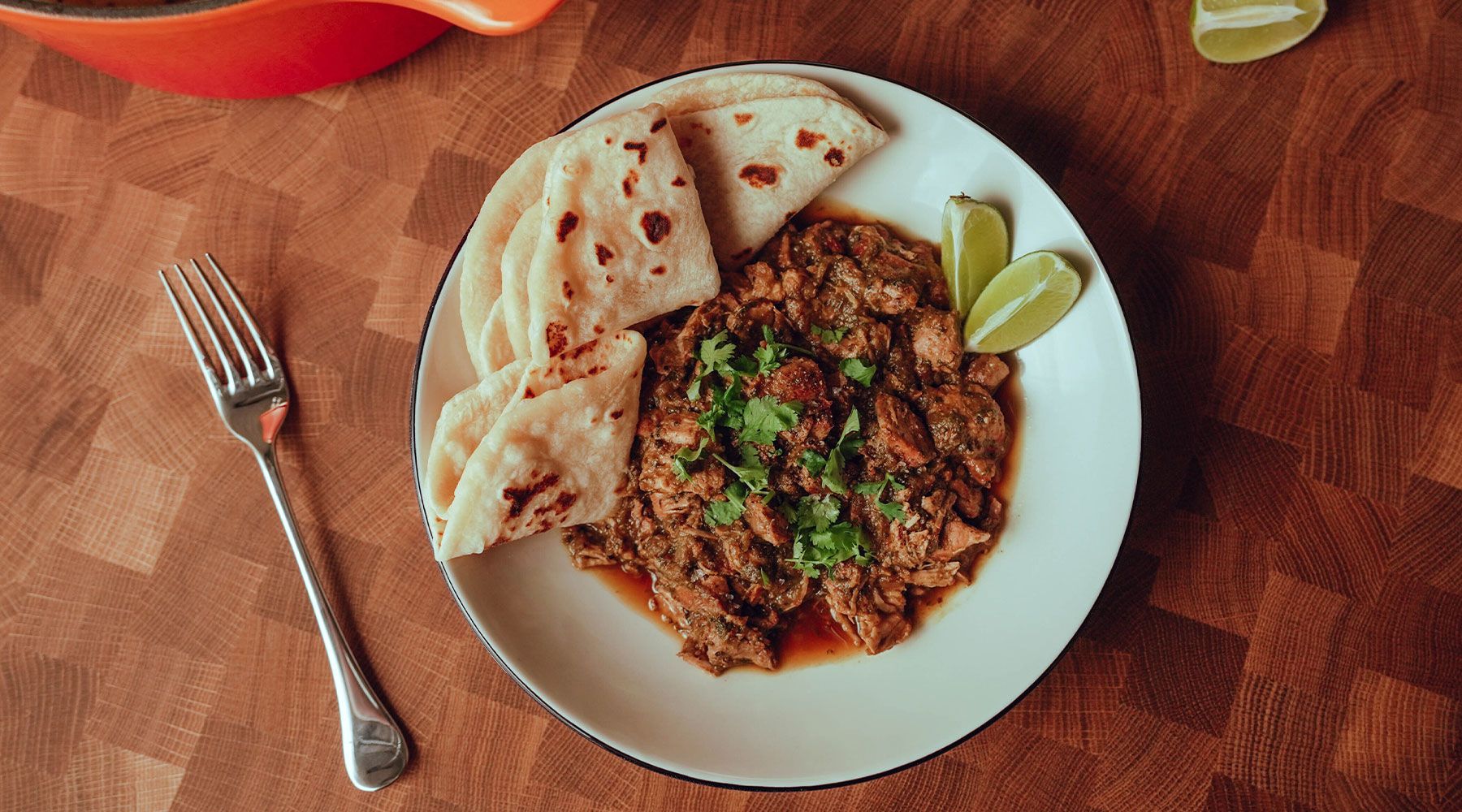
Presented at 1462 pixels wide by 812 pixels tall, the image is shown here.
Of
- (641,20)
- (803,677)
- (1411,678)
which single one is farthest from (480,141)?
(1411,678)

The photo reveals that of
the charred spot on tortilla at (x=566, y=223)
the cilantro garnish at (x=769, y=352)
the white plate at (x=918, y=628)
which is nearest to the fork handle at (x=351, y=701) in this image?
the white plate at (x=918, y=628)

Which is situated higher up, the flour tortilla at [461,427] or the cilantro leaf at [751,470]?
the flour tortilla at [461,427]

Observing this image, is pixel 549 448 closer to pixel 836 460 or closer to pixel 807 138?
pixel 836 460

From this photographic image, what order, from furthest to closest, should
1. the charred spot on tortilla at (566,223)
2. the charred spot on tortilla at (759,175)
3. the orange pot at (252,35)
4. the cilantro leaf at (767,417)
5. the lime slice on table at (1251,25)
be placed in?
the lime slice on table at (1251,25) < the charred spot on tortilla at (759,175) < the cilantro leaf at (767,417) < the charred spot on tortilla at (566,223) < the orange pot at (252,35)

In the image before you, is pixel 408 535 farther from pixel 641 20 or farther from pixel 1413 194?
pixel 1413 194

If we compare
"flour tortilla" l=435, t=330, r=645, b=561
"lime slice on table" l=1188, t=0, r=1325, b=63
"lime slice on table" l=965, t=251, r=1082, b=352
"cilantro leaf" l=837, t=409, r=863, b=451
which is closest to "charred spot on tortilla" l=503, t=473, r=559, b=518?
"flour tortilla" l=435, t=330, r=645, b=561

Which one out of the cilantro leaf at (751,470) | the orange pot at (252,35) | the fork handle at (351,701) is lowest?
the fork handle at (351,701)

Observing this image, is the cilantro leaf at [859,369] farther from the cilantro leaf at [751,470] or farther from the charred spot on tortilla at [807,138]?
the charred spot on tortilla at [807,138]

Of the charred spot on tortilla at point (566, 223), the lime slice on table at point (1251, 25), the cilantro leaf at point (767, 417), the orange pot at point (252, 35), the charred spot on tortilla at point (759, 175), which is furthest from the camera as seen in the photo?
the lime slice on table at point (1251, 25)

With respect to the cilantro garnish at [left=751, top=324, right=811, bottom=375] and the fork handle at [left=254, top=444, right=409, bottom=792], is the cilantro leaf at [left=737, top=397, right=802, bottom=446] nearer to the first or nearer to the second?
the cilantro garnish at [left=751, top=324, right=811, bottom=375]
